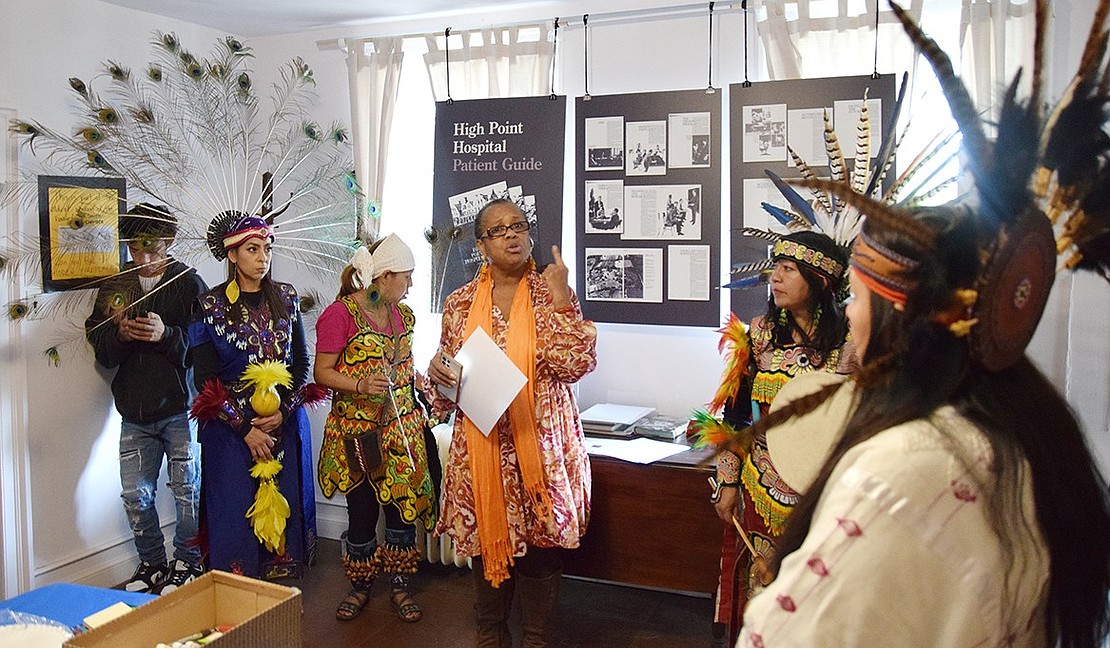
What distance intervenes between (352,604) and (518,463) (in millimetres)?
1187

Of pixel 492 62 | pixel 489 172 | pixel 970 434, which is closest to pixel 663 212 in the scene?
pixel 489 172

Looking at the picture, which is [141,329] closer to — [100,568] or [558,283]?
[100,568]

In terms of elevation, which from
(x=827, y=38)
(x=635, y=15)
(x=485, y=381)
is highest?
(x=635, y=15)

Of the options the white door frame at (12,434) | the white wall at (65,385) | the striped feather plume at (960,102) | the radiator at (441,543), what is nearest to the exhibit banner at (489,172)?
the radiator at (441,543)

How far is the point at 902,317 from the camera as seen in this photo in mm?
1049

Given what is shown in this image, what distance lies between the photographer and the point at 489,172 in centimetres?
401

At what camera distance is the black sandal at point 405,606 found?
3.65m

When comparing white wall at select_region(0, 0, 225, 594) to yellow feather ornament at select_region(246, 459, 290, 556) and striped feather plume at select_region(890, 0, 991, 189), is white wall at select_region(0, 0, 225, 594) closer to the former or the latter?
yellow feather ornament at select_region(246, 459, 290, 556)

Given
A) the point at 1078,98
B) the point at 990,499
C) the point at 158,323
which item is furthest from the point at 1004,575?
the point at 158,323

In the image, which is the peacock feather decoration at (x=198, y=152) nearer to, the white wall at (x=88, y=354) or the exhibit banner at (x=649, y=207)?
the white wall at (x=88, y=354)

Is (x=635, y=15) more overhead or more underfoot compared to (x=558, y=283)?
more overhead

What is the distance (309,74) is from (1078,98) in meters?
3.59

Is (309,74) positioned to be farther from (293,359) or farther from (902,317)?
(902,317)

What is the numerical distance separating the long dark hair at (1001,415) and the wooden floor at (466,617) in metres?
2.62
